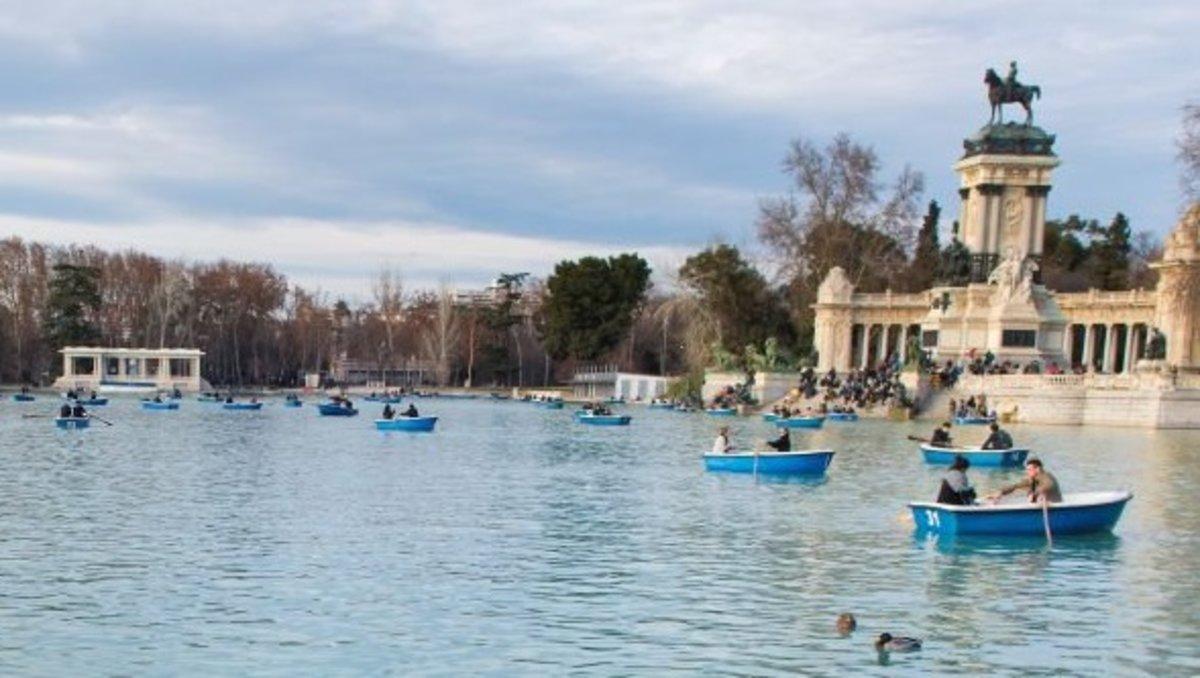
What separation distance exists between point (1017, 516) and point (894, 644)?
8864 millimetres

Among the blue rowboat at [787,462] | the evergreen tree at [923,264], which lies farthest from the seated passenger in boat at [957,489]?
the evergreen tree at [923,264]

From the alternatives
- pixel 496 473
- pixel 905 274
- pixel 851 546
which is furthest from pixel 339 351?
pixel 851 546

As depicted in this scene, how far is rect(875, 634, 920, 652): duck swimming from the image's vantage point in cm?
1416

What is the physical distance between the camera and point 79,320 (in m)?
113

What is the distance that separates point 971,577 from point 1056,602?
1.83 metres

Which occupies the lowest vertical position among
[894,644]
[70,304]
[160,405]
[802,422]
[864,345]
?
[160,405]

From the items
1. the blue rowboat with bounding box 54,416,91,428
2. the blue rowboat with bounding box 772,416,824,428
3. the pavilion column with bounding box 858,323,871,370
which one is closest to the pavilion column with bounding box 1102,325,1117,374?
the pavilion column with bounding box 858,323,871,370

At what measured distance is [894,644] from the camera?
14180 mm

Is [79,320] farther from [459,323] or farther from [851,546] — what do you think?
[851,546]

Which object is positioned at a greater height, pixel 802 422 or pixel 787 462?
pixel 802 422

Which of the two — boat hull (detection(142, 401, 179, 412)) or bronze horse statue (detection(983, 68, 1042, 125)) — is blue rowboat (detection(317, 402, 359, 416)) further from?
bronze horse statue (detection(983, 68, 1042, 125))

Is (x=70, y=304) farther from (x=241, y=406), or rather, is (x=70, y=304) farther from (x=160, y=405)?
(x=241, y=406)

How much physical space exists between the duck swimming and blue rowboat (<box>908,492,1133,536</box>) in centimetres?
802

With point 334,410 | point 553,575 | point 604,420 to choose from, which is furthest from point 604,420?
point 553,575
